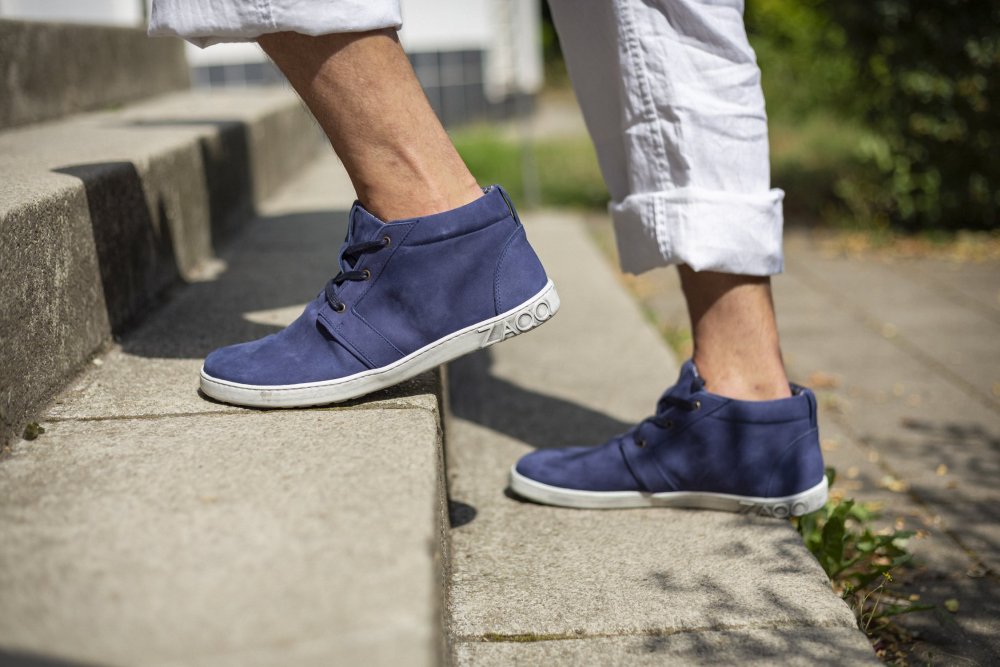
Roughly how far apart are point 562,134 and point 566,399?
762 cm

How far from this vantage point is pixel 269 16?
1204 mm

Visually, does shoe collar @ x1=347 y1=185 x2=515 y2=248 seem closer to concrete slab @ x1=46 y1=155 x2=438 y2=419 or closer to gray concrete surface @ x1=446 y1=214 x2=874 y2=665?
concrete slab @ x1=46 y1=155 x2=438 y2=419

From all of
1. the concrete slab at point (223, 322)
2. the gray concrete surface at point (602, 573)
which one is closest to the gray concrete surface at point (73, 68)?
the concrete slab at point (223, 322)

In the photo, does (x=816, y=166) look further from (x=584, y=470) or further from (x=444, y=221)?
(x=444, y=221)

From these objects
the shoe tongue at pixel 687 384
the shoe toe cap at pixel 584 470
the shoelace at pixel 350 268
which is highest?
the shoelace at pixel 350 268

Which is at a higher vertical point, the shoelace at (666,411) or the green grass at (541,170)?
the shoelace at (666,411)

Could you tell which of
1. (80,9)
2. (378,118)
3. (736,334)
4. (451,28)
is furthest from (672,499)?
(451,28)

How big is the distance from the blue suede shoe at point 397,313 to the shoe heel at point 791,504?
1.59ft

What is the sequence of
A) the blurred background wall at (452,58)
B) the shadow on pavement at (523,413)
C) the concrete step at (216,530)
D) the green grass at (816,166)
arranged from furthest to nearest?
the blurred background wall at (452,58), the green grass at (816,166), the shadow on pavement at (523,413), the concrete step at (216,530)

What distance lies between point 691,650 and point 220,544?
601mm

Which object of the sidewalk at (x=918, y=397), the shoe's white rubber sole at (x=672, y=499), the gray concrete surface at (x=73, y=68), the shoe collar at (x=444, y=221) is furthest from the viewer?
the gray concrete surface at (x=73, y=68)

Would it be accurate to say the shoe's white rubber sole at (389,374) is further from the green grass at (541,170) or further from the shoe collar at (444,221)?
the green grass at (541,170)

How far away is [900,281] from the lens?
390 cm

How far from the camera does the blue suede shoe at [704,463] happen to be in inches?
58.9
